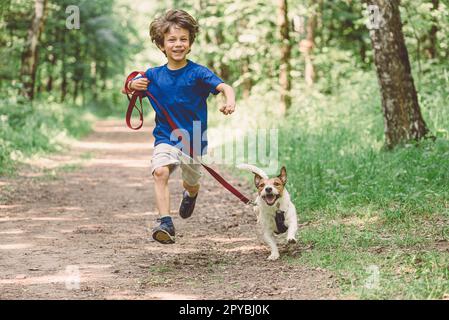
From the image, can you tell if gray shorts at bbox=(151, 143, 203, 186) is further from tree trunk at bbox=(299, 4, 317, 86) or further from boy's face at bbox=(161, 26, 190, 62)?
tree trunk at bbox=(299, 4, 317, 86)

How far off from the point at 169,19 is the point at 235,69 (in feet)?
73.3

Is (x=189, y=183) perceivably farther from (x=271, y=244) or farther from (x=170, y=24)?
(x=170, y=24)

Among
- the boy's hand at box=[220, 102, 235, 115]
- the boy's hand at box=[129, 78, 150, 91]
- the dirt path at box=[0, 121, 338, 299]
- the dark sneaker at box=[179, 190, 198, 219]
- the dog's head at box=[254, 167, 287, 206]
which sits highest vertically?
the boy's hand at box=[129, 78, 150, 91]

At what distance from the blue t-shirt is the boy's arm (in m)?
0.16

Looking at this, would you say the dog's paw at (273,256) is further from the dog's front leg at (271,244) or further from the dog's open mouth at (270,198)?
the dog's open mouth at (270,198)

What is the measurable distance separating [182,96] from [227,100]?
0.60 meters

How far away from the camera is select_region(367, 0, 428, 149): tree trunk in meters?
8.80

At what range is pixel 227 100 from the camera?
17.2 feet

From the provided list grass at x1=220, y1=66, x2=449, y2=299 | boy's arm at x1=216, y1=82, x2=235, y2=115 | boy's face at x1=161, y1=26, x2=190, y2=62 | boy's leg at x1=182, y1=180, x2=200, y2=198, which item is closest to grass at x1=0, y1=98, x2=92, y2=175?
grass at x1=220, y1=66, x2=449, y2=299

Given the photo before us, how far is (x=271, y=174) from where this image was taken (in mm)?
9203

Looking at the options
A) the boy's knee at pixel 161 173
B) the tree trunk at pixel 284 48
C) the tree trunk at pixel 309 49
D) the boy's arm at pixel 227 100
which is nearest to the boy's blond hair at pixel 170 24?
the boy's arm at pixel 227 100

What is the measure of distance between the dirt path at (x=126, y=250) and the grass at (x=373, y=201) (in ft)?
1.16

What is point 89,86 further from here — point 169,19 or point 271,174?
point 169,19
